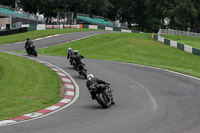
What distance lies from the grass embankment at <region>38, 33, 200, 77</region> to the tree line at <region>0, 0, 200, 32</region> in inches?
1482

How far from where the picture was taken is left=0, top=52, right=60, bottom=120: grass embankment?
466 inches

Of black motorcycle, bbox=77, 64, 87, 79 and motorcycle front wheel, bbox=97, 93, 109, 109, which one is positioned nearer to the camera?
motorcycle front wheel, bbox=97, 93, 109, 109

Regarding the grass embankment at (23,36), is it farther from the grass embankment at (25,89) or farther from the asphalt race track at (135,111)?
the asphalt race track at (135,111)

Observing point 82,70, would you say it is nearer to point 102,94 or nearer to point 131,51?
point 102,94

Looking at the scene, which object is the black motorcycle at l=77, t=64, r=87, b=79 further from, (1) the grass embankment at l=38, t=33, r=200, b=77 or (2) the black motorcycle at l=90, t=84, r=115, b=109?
(1) the grass embankment at l=38, t=33, r=200, b=77

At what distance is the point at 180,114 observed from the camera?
37.1ft

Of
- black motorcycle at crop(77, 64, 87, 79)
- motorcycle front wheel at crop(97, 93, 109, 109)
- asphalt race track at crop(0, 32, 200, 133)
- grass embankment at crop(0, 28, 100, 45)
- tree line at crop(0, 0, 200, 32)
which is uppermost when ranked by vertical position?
tree line at crop(0, 0, 200, 32)

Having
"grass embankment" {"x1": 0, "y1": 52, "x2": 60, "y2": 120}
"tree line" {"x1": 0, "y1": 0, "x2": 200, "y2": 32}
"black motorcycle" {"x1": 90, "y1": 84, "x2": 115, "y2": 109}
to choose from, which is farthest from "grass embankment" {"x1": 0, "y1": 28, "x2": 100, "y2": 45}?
"black motorcycle" {"x1": 90, "y1": 84, "x2": 115, "y2": 109}

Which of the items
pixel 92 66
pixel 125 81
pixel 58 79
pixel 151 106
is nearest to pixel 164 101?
pixel 151 106

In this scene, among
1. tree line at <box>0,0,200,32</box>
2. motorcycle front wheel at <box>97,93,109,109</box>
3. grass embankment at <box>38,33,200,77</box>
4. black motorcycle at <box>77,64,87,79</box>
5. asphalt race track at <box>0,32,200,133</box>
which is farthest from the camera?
tree line at <box>0,0,200,32</box>

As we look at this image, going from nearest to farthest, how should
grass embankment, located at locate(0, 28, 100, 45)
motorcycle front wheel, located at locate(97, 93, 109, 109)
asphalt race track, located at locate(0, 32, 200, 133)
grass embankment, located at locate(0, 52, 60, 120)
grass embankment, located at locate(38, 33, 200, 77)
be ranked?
1. asphalt race track, located at locate(0, 32, 200, 133)
2. grass embankment, located at locate(0, 52, 60, 120)
3. motorcycle front wheel, located at locate(97, 93, 109, 109)
4. grass embankment, located at locate(38, 33, 200, 77)
5. grass embankment, located at locate(0, 28, 100, 45)

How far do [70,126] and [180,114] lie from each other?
3.65 meters

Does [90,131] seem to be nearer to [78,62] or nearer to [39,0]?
[78,62]

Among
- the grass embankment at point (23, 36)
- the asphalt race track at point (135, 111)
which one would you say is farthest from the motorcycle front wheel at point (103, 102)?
the grass embankment at point (23, 36)
